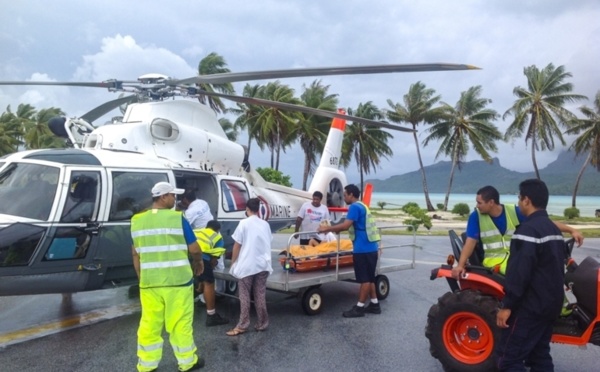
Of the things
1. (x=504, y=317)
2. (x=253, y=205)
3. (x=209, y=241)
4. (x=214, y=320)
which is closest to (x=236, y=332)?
(x=214, y=320)

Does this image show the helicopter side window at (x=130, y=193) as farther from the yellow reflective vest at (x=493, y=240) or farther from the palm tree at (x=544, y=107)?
the palm tree at (x=544, y=107)

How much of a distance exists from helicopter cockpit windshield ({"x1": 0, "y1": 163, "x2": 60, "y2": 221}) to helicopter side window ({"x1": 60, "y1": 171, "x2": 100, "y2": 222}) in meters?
0.18

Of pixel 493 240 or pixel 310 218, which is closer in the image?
pixel 493 240

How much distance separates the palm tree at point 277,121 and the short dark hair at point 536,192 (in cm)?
3424

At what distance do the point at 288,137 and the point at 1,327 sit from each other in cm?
3590

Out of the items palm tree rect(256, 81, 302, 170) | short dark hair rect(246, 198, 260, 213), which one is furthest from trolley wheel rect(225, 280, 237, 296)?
palm tree rect(256, 81, 302, 170)

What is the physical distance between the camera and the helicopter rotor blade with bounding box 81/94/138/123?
8.27 metres

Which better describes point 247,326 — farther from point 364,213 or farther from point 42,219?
point 42,219

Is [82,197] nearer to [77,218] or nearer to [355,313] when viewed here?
[77,218]

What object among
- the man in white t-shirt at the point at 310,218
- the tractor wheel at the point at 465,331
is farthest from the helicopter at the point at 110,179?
the tractor wheel at the point at 465,331

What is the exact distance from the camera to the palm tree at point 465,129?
43.6 metres

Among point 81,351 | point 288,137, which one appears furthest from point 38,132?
point 81,351

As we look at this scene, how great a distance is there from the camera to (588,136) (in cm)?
3975

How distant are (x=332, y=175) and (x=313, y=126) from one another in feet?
100
